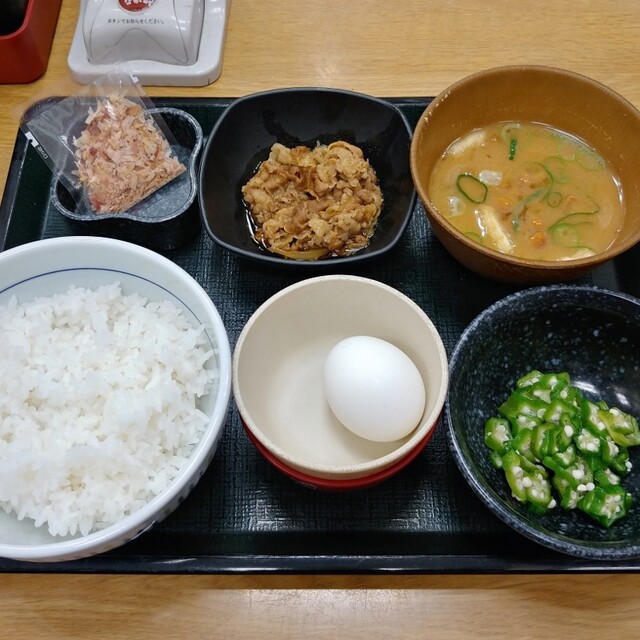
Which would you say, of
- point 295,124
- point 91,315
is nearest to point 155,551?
point 91,315

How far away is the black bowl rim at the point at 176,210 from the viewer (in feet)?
4.87

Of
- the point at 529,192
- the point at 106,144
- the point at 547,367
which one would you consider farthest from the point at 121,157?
the point at 547,367

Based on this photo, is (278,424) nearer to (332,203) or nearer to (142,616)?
(142,616)

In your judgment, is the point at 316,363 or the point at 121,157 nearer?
the point at 316,363

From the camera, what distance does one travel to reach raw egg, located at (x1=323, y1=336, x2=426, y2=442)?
4.03 ft

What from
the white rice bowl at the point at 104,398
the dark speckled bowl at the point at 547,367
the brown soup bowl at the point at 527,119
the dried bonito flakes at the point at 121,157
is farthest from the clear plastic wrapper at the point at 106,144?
the dark speckled bowl at the point at 547,367

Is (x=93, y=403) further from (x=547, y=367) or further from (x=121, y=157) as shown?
(x=547, y=367)

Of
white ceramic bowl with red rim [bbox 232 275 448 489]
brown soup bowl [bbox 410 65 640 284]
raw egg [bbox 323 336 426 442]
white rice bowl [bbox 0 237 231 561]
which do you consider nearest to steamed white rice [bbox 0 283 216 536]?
white rice bowl [bbox 0 237 231 561]

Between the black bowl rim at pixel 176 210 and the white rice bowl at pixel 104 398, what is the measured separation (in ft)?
0.57

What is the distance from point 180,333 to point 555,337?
32.8 inches

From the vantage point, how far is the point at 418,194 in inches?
54.8

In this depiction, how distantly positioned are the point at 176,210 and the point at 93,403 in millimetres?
558

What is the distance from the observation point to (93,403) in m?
1.25

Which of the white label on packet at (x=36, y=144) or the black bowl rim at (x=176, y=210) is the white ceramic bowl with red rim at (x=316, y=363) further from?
the white label on packet at (x=36, y=144)
